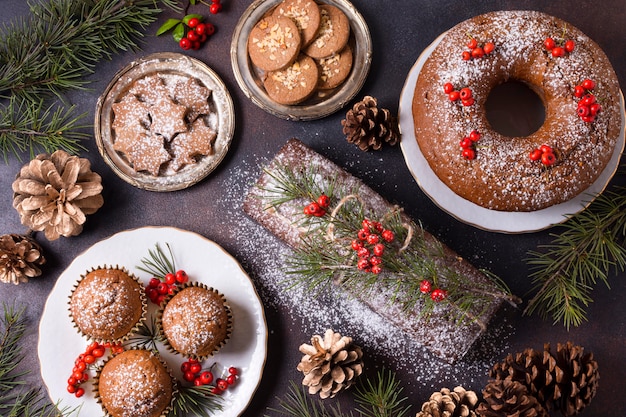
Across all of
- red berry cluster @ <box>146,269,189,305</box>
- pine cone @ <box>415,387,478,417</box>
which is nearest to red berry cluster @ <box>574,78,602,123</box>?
pine cone @ <box>415,387,478,417</box>

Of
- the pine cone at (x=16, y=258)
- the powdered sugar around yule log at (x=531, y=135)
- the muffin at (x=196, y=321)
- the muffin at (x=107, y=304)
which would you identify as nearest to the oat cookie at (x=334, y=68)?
the powdered sugar around yule log at (x=531, y=135)

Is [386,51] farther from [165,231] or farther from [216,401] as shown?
[216,401]

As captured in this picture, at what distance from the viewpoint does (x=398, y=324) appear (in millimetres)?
1968

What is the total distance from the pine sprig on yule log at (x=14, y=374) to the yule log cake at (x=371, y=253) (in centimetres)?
93

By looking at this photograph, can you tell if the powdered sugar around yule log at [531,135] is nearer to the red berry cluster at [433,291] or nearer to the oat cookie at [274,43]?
the red berry cluster at [433,291]

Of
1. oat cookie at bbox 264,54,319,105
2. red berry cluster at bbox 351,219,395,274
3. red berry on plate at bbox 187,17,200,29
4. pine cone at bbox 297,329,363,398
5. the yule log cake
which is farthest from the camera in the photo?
red berry on plate at bbox 187,17,200,29

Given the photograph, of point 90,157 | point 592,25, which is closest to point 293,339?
point 90,157

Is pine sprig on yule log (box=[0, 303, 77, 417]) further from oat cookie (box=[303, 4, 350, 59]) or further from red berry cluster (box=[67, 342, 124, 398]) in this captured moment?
oat cookie (box=[303, 4, 350, 59])

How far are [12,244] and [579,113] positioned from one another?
6.22 ft

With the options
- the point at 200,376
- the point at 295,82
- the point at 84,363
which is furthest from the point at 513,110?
the point at 84,363

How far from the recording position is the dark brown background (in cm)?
204

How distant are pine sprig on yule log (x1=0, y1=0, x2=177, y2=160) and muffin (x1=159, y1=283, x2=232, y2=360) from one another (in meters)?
0.66

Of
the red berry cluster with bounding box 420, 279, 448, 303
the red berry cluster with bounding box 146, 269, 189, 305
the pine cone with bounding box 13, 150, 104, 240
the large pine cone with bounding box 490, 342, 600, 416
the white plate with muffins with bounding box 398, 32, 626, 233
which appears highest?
the white plate with muffins with bounding box 398, 32, 626, 233

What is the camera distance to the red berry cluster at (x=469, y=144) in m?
1.74
